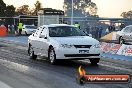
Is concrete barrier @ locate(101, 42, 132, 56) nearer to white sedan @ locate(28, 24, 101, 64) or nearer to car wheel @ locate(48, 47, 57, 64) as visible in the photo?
white sedan @ locate(28, 24, 101, 64)

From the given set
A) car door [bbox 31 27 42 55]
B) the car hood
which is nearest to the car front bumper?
the car hood

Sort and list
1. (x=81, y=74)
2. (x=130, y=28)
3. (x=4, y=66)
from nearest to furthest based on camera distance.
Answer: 1. (x=81, y=74)
2. (x=4, y=66)
3. (x=130, y=28)

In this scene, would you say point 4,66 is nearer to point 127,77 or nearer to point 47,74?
point 47,74


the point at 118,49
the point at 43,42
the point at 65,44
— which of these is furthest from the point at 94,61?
the point at 118,49

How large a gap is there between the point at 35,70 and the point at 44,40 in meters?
3.08

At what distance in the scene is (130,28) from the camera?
29.7m

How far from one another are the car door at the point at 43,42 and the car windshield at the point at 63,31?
266mm

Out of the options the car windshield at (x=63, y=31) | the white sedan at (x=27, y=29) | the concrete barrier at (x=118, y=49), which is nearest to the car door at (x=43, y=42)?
the car windshield at (x=63, y=31)

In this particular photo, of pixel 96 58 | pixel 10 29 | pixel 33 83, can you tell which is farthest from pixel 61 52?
pixel 10 29

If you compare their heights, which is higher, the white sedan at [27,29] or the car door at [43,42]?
the car door at [43,42]

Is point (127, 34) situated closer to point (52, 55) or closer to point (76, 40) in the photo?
point (52, 55)

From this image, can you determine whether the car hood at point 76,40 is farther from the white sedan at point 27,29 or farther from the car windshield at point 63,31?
the white sedan at point 27,29

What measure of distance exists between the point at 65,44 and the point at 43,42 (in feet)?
5.94

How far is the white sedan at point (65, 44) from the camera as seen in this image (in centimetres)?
1397
